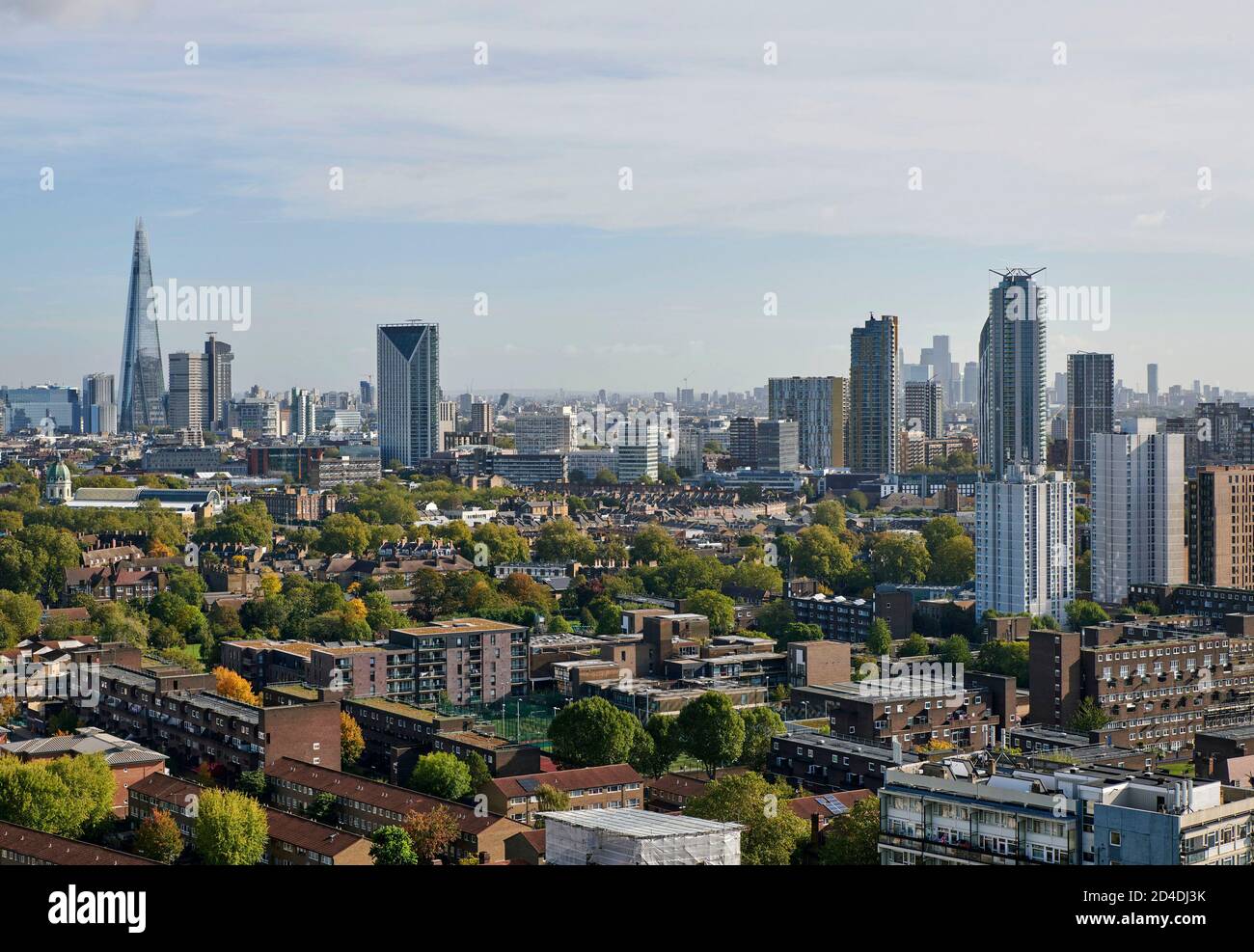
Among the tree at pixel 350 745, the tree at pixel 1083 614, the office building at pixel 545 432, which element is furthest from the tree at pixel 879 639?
the office building at pixel 545 432

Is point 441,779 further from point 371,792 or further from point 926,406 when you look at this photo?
point 926,406

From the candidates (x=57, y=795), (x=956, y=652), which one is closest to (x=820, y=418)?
(x=956, y=652)

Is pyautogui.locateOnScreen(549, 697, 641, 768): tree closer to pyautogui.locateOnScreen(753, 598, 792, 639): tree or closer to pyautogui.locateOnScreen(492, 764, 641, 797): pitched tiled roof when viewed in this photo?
pyautogui.locateOnScreen(492, 764, 641, 797): pitched tiled roof

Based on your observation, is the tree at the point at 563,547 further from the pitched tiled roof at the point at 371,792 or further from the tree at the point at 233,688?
the pitched tiled roof at the point at 371,792

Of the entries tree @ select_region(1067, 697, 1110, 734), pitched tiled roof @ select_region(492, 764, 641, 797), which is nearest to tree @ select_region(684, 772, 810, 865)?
pitched tiled roof @ select_region(492, 764, 641, 797)
